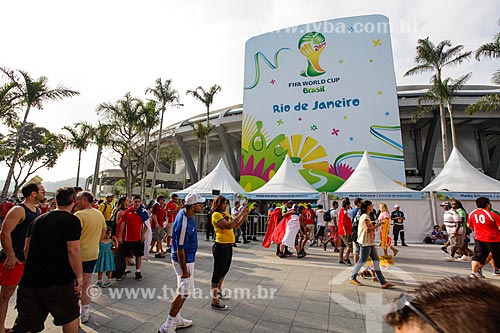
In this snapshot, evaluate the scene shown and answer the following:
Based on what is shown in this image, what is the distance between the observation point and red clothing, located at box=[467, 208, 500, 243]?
513cm

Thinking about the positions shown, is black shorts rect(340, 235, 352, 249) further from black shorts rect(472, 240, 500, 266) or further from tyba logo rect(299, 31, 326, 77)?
tyba logo rect(299, 31, 326, 77)

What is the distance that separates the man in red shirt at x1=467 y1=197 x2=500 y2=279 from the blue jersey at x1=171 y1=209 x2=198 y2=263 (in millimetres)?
5796

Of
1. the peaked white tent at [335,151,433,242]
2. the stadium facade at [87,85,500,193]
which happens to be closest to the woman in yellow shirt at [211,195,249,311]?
the peaked white tent at [335,151,433,242]

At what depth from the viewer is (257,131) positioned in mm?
22953

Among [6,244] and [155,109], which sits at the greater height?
[155,109]

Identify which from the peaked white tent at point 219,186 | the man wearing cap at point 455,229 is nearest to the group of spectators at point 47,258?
the man wearing cap at point 455,229

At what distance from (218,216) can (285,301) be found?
6.02 ft

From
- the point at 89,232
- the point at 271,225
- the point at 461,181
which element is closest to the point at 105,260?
the point at 89,232

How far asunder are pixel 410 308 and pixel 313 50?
24.5 m

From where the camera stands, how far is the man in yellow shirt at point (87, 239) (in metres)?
3.37

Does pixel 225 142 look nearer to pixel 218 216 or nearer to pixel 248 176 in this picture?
pixel 248 176

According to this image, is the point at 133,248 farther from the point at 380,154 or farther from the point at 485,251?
the point at 380,154

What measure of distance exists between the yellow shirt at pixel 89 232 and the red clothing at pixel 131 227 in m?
1.74

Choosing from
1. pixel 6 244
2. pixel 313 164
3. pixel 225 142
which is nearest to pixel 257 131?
pixel 313 164
